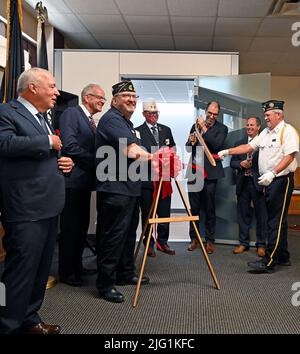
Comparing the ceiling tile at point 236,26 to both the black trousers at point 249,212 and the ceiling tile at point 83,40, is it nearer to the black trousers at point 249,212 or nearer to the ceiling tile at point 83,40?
the ceiling tile at point 83,40

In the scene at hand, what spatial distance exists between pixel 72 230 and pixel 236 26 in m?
3.53

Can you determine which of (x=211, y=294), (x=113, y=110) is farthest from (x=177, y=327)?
(x=113, y=110)

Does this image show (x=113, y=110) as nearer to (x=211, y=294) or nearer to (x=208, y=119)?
(x=211, y=294)

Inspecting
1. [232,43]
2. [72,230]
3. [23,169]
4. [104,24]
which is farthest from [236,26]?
[23,169]

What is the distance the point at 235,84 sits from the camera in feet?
14.5

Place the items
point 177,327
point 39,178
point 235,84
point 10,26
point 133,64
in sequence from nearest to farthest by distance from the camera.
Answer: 1. point 39,178
2. point 177,327
3. point 10,26
4. point 235,84
5. point 133,64

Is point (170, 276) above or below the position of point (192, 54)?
below

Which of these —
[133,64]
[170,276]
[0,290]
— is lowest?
[170,276]

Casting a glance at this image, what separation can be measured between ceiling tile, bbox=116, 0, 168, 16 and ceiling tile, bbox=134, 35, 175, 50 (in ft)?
2.89

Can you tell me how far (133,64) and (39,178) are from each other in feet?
12.4

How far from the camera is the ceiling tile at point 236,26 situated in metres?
4.62

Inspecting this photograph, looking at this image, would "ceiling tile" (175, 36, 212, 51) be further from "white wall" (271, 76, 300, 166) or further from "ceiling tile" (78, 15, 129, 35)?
"white wall" (271, 76, 300, 166)

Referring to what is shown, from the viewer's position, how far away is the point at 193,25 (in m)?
4.81

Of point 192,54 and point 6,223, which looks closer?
point 6,223
